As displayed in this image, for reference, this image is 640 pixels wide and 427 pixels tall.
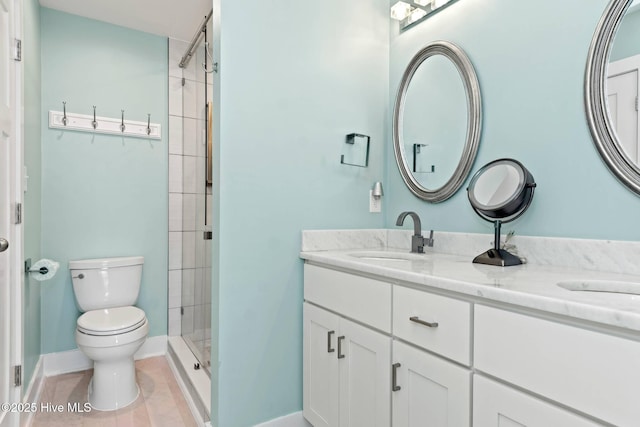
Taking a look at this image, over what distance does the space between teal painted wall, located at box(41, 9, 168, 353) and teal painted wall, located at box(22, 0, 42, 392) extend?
10 centimetres

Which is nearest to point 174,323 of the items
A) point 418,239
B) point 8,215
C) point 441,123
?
point 8,215

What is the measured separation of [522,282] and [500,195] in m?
0.50

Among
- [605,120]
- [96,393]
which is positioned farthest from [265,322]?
[605,120]

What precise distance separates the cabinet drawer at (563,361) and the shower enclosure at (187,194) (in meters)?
1.76

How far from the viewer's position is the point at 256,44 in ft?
5.28

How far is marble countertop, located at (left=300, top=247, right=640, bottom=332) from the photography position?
0.69m

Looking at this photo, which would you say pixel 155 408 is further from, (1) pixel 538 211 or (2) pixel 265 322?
(1) pixel 538 211

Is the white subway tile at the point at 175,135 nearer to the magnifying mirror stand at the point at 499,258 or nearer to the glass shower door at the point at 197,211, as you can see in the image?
the glass shower door at the point at 197,211

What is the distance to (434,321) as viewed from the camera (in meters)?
1.03

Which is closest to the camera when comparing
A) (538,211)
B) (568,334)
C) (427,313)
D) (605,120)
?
(568,334)

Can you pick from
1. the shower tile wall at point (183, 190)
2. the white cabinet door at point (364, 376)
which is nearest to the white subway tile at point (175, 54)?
the shower tile wall at point (183, 190)

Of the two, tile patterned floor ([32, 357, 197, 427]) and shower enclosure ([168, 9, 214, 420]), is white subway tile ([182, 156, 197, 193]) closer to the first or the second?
shower enclosure ([168, 9, 214, 420])

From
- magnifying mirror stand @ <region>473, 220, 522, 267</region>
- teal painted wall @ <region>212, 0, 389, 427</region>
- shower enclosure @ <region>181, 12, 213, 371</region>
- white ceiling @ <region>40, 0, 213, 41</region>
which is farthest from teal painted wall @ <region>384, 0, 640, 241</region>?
white ceiling @ <region>40, 0, 213, 41</region>

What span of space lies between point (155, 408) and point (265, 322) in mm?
907
